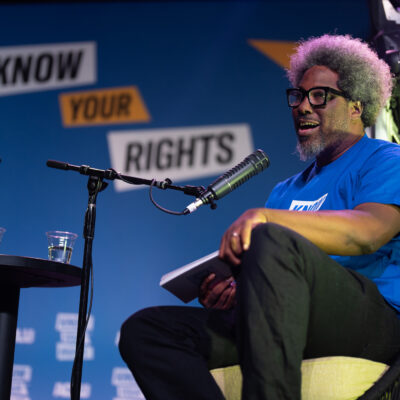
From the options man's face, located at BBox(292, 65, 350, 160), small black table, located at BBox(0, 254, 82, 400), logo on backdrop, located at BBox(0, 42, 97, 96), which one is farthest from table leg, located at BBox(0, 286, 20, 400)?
logo on backdrop, located at BBox(0, 42, 97, 96)

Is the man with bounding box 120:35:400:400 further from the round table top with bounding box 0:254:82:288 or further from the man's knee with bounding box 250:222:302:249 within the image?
the round table top with bounding box 0:254:82:288

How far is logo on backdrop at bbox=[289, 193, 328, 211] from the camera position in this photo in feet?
5.12

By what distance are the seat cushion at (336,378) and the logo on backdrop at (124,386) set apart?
2242 mm

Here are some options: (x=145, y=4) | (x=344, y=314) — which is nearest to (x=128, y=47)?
(x=145, y=4)

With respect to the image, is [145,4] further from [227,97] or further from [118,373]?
[118,373]

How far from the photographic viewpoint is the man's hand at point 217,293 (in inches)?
58.5

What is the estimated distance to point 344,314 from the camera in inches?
44.8

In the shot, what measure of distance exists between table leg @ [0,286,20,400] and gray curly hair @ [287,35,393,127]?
142cm

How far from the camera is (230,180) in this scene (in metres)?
1.53

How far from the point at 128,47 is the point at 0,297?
2.09 metres

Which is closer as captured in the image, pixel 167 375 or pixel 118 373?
pixel 167 375

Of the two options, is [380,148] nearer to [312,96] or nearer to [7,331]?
[312,96]

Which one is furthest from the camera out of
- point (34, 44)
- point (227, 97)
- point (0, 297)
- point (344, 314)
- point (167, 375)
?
point (34, 44)

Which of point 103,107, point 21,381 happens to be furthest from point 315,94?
point 21,381
